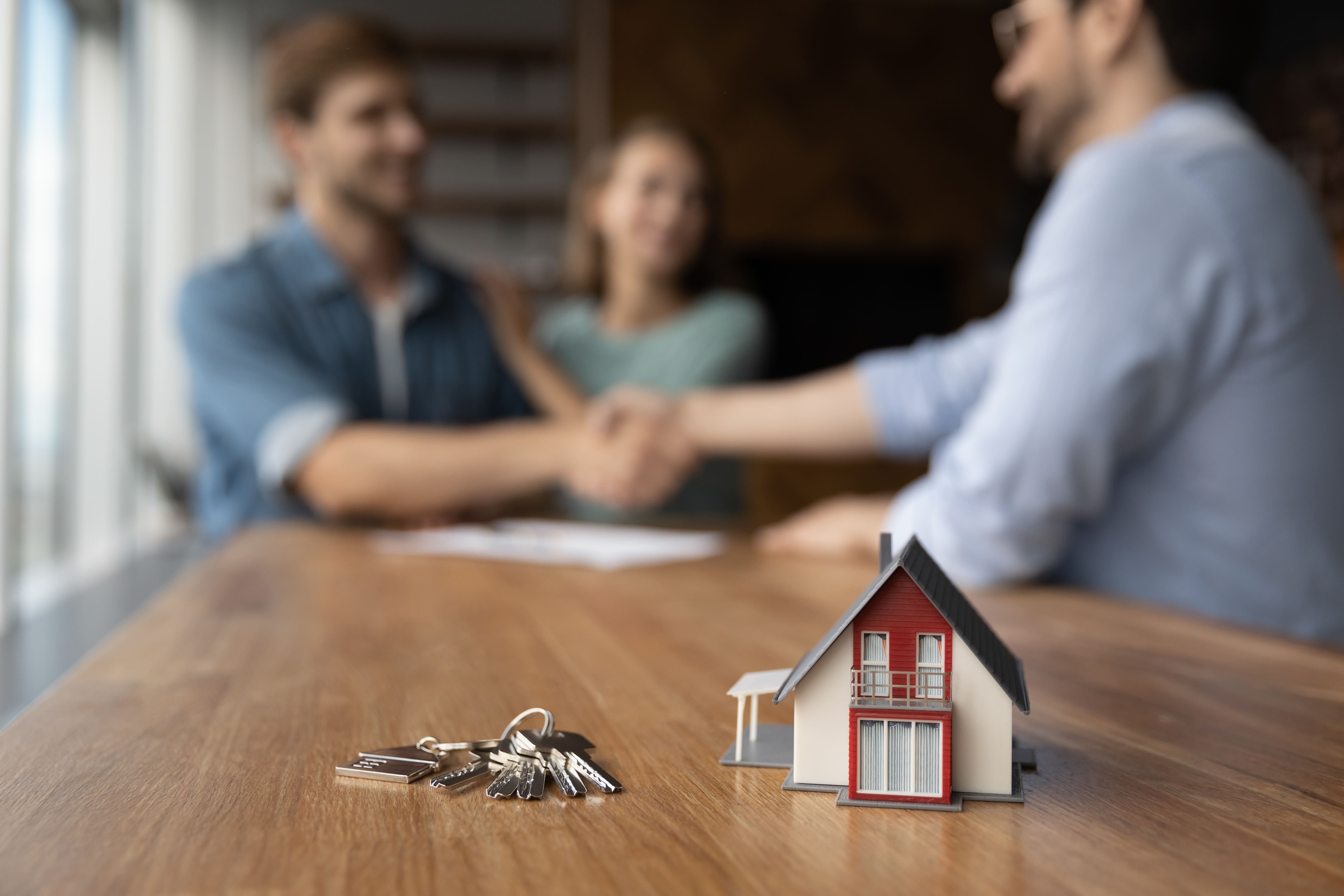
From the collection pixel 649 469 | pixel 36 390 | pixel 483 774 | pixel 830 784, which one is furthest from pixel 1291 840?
pixel 36 390

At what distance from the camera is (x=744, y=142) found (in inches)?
170

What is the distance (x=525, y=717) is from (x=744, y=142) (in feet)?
13.3

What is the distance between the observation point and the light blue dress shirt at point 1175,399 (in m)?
0.88

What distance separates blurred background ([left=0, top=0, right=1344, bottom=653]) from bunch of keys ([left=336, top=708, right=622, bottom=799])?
295 cm

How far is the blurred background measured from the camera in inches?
144

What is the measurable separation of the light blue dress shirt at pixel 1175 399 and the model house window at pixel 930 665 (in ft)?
1.76

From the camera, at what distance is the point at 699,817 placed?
38 centimetres

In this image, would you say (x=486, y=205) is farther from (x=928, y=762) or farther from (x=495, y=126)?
(x=928, y=762)

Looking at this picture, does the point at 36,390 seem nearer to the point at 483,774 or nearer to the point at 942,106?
the point at 483,774

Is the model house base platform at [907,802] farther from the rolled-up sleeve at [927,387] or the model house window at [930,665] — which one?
the rolled-up sleeve at [927,387]

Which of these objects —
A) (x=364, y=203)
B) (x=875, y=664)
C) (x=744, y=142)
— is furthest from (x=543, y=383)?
(x=744, y=142)

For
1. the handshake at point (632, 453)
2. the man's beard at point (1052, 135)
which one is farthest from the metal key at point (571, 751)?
the handshake at point (632, 453)

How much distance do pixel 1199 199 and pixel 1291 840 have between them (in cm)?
66

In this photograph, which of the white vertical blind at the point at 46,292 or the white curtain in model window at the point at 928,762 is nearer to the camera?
the white curtain in model window at the point at 928,762
